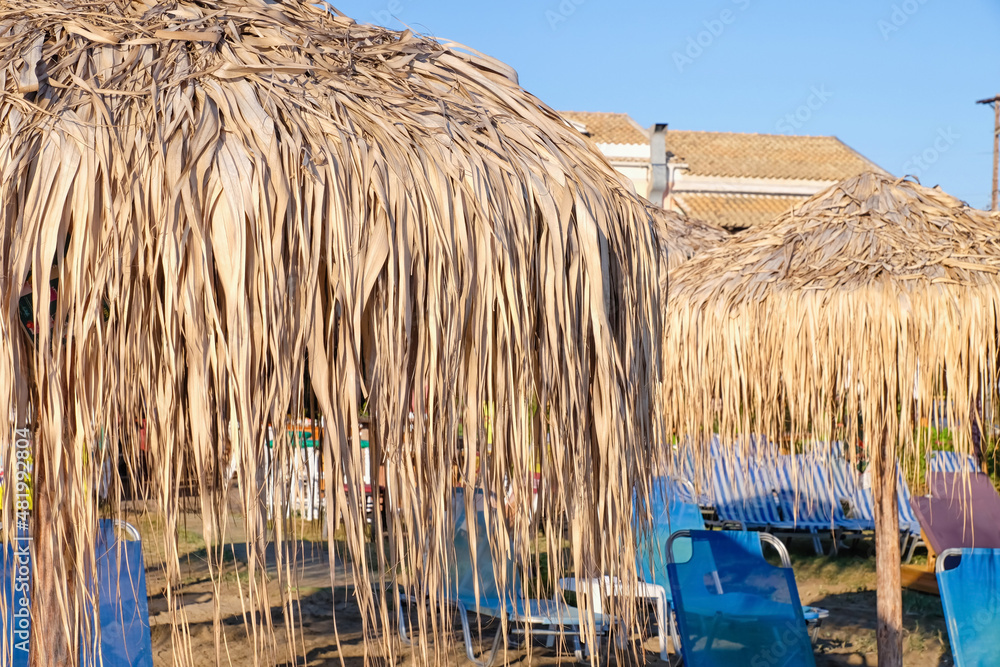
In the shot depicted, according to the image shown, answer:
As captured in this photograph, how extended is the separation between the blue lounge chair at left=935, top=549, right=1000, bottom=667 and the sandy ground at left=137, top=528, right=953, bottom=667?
104 centimetres

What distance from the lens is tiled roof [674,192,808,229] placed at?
20.9 m

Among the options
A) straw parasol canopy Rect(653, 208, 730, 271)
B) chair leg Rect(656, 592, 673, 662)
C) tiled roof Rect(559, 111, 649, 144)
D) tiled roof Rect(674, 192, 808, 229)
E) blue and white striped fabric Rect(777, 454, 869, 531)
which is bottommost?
chair leg Rect(656, 592, 673, 662)

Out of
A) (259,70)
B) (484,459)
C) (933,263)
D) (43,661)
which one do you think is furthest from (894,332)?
(43,661)

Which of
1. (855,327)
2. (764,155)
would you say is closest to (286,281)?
(855,327)

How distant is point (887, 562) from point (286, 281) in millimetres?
4147

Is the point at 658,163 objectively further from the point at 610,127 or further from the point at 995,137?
the point at 995,137

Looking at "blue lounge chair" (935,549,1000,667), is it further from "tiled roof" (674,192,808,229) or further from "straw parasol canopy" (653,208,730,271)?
"tiled roof" (674,192,808,229)

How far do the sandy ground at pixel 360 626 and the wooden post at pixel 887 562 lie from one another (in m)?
0.96

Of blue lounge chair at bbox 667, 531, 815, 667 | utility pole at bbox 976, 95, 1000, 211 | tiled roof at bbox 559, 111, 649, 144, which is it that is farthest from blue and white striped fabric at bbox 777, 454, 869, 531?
utility pole at bbox 976, 95, 1000, 211

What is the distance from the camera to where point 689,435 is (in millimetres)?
5281

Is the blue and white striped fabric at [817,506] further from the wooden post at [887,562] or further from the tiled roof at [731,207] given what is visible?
the tiled roof at [731,207]

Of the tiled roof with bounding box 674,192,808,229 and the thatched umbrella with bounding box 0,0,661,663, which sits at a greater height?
the tiled roof with bounding box 674,192,808,229

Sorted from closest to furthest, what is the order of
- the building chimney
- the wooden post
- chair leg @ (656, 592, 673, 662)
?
the wooden post
chair leg @ (656, 592, 673, 662)
the building chimney

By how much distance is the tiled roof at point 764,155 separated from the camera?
23.5 meters
